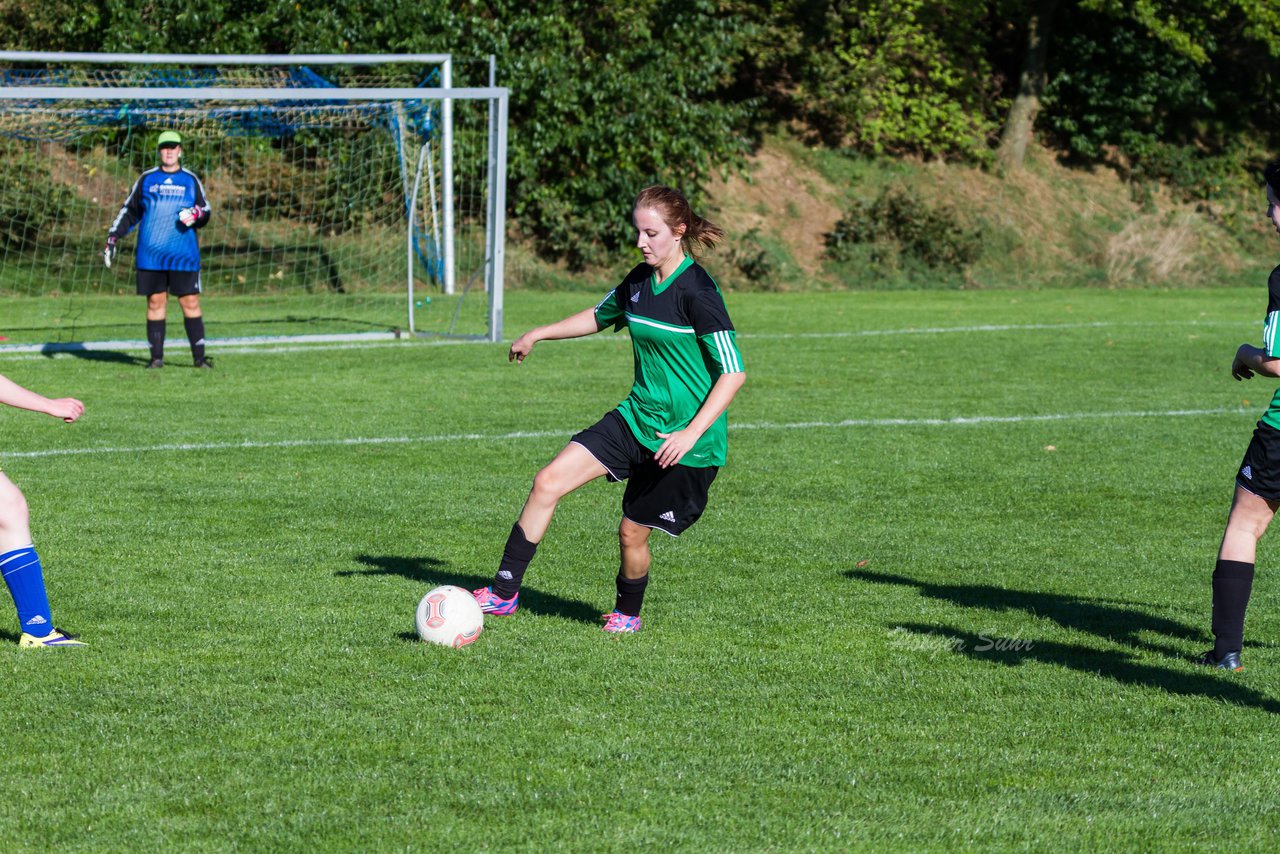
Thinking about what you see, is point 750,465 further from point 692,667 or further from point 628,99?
point 628,99

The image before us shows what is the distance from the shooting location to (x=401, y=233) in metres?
21.8

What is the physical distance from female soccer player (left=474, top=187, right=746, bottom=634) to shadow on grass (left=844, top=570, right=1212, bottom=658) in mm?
1430

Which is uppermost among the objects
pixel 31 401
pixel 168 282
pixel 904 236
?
pixel 31 401

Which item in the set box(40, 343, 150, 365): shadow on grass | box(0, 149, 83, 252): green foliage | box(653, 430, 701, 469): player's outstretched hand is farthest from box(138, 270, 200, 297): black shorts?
box(653, 430, 701, 469): player's outstretched hand

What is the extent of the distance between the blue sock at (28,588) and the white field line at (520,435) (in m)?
4.68

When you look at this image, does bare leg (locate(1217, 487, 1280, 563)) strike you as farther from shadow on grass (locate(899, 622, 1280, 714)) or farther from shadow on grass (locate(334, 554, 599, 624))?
shadow on grass (locate(334, 554, 599, 624))

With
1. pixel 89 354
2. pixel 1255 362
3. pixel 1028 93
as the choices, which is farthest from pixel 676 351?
pixel 1028 93

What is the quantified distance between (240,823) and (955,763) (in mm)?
1964

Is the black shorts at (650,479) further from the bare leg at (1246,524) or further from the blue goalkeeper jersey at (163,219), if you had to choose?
the blue goalkeeper jersey at (163,219)

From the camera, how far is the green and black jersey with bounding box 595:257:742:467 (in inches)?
221

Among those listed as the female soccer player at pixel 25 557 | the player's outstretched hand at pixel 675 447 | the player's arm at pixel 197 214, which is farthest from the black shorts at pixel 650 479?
the player's arm at pixel 197 214

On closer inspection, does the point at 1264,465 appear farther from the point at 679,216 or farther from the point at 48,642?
the point at 48,642

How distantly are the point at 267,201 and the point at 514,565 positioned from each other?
17.6 meters

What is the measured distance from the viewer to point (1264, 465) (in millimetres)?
5262
